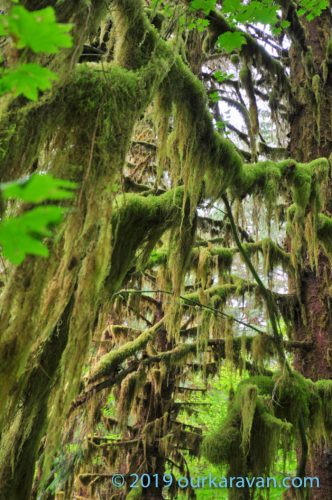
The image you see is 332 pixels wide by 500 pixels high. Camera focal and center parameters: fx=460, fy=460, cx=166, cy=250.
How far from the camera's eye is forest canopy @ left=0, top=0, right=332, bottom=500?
2.30 meters

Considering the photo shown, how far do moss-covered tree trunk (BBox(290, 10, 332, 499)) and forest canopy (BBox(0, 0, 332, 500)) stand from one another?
24 mm

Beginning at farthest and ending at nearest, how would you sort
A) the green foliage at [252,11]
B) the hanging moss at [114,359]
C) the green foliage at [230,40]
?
1. the hanging moss at [114,359]
2. the green foliage at [230,40]
3. the green foliage at [252,11]

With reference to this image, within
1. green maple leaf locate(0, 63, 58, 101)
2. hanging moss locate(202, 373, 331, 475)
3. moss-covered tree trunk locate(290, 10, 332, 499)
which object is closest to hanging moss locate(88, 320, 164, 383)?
hanging moss locate(202, 373, 331, 475)

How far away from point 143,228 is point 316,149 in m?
4.59

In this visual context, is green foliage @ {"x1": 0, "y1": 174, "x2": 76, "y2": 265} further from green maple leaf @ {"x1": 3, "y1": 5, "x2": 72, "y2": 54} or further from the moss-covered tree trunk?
the moss-covered tree trunk

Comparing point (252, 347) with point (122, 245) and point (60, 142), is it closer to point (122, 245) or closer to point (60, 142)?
point (122, 245)

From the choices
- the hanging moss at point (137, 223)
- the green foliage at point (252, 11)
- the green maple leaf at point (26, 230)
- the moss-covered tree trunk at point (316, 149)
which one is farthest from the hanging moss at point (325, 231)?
the green maple leaf at point (26, 230)

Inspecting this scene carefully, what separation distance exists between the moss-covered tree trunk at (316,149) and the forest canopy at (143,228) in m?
0.02

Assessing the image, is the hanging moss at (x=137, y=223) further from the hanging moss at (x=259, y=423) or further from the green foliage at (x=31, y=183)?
the green foliage at (x=31, y=183)

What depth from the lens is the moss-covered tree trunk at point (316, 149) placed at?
6.55 m

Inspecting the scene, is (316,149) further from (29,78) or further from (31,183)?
(31,183)

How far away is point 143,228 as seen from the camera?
13.6 ft

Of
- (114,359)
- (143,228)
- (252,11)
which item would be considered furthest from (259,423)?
(252,11)

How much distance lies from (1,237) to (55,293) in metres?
1.33
